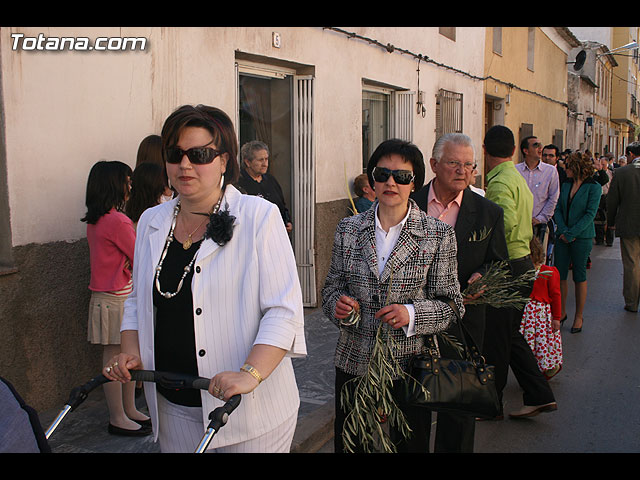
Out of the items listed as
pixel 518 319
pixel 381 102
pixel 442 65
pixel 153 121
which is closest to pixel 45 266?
pixel 153 121

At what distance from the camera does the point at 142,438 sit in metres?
4.52

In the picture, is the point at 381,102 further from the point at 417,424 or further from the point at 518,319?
the point at 417,424

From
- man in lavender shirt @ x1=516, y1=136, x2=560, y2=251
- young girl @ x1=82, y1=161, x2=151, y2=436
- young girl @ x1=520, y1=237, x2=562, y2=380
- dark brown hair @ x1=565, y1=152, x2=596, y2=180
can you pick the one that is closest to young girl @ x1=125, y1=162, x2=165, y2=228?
young girl @ x1=82, y1=161, x2=151, y2=436

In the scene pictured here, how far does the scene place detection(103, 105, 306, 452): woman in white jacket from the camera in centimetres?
238

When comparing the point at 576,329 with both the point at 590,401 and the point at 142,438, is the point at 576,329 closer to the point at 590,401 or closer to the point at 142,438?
the point at 590,401

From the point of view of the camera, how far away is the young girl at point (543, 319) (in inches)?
217

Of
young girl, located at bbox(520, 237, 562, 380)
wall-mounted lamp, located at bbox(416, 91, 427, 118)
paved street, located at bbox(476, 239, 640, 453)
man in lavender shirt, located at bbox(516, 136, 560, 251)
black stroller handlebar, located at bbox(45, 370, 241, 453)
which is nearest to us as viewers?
black stroller handlebar, located at bbox(45, 370, 241, 453)

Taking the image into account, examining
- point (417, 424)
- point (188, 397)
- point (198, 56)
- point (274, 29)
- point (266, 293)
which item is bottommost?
point (417, 424)

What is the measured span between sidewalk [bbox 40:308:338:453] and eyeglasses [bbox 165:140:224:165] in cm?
255

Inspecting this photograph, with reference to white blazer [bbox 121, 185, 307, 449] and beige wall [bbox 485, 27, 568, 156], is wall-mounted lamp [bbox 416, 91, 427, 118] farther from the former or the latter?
white blazer [bbox 121, 185, 307, 449]

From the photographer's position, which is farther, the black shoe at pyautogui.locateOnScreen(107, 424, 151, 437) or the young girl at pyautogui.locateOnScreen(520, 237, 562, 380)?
the young girl at pyautogui.locateOnScreen(520, 237, 562, 380)

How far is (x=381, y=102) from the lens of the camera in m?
10.8

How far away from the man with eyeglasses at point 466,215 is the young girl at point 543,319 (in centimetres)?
176
